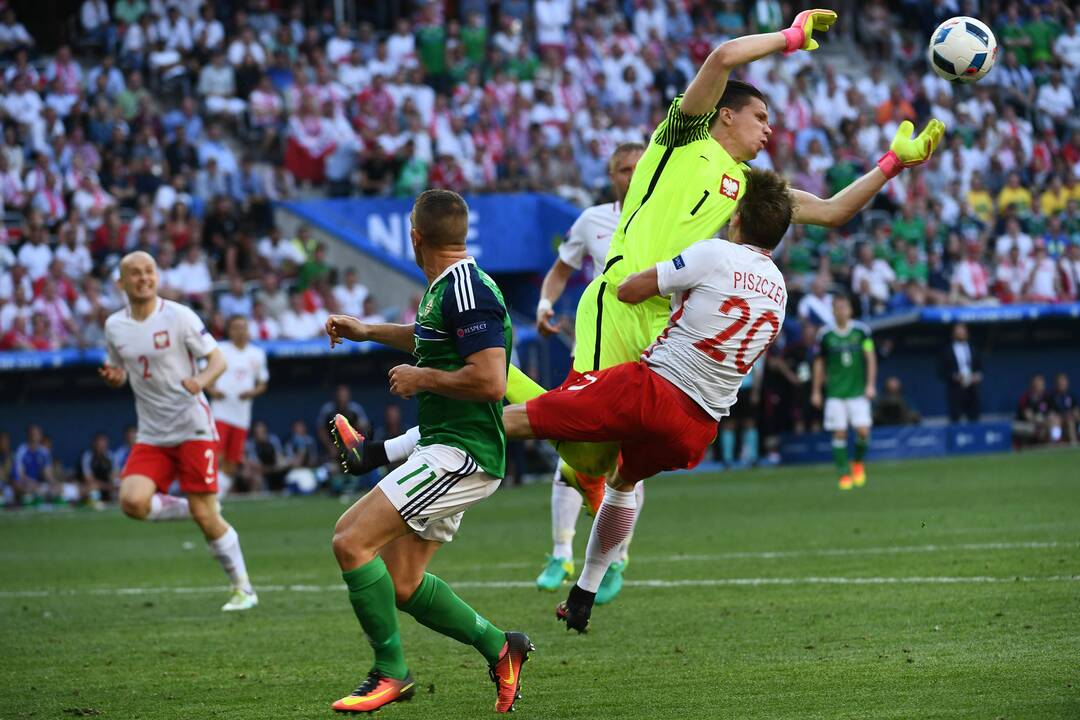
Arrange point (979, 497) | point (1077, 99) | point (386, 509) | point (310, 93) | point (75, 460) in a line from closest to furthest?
point (386, 509) → point (979, 497) → point (75, 460) → point (310, 93) → point (1077, 99)

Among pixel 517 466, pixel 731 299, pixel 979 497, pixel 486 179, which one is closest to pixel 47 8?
pixel 486 179

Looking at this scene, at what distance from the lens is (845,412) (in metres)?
21.9

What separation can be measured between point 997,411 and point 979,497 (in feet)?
40.7

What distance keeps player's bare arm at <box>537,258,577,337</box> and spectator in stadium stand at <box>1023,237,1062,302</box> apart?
1988cm

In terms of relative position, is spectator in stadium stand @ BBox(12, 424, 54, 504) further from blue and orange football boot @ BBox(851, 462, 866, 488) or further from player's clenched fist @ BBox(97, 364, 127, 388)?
player's clenched fist @ BBox(97, 364, 127, 388)

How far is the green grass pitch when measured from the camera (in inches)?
274

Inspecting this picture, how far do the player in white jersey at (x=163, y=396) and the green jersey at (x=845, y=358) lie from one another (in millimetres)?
11731

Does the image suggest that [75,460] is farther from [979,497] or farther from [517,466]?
[979,497]

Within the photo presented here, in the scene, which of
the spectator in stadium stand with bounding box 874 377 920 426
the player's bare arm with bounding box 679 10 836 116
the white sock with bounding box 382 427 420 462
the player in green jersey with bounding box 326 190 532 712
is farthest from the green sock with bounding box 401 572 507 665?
the spectator in stadium stand with bounding box 874 377 920 426

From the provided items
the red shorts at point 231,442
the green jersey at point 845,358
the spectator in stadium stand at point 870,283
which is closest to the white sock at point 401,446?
the red shorts at point 231,442

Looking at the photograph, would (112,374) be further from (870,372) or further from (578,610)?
(870,372)

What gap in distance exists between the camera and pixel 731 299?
24.9ft

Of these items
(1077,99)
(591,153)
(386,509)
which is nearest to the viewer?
(386,509)

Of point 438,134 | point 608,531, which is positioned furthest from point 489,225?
point 608,531
